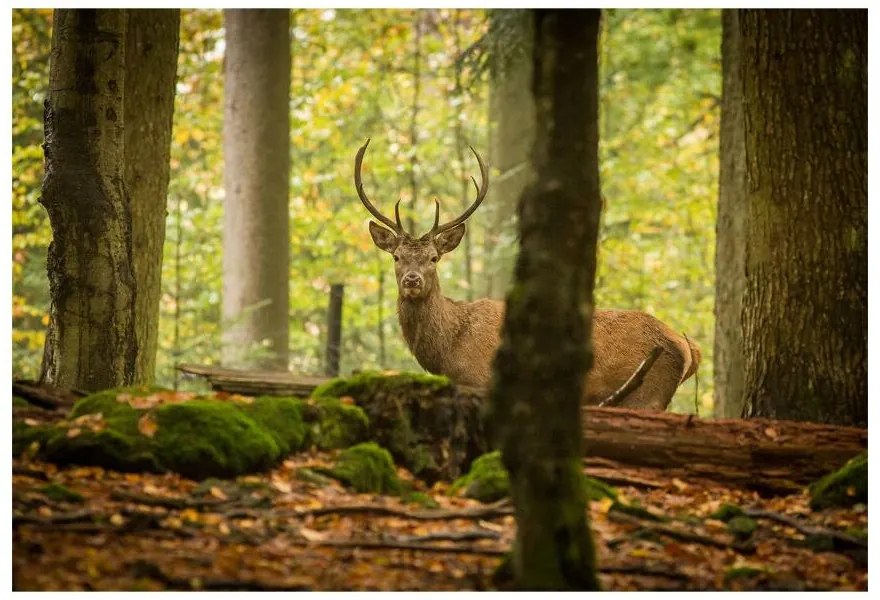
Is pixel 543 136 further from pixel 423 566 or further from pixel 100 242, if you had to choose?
pixel 100 242

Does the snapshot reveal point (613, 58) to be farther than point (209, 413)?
Yes

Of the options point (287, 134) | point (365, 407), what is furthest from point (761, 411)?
point (287, 134)

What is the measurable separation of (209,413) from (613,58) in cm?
1502

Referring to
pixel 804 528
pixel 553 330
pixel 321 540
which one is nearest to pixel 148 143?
pixel 321 540

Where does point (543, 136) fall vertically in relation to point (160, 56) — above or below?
below

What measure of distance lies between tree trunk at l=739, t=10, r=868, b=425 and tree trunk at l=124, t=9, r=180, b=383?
500 cm

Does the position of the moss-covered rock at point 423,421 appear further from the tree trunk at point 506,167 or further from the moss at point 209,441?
the tree trunk at point 506,167

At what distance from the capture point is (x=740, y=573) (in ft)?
18.5

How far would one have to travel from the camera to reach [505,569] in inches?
206

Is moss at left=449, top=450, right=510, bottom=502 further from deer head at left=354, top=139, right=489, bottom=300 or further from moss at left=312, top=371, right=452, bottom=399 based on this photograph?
deer head at left=354, top=139, right=489, bottom=300

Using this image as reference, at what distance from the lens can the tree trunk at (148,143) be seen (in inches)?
378

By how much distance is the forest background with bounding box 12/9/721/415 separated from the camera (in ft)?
54.4

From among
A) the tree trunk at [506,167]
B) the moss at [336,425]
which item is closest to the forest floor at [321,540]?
the moss at [336,425]

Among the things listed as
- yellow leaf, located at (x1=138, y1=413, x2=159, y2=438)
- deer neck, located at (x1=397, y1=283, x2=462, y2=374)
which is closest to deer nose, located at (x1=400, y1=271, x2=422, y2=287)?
deer neck, located at (x1=397, y1=283, x2=462, y2=374)
